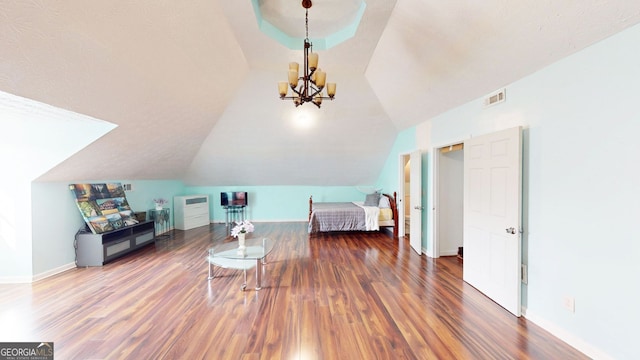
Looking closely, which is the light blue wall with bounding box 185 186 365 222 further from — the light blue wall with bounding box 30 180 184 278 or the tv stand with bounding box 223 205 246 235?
the light blue wall with bounding box 30 180 184 278

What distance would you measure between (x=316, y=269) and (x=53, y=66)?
11.9 feet

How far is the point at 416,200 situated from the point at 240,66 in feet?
12.7

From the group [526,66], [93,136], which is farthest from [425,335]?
[93,136]

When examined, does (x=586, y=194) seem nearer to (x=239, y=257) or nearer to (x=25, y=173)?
(x=239, y=257)

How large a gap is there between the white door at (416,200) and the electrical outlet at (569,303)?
2170 millimetres

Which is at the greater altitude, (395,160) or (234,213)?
(395,160)

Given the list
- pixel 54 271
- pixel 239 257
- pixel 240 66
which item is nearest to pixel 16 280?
pixel 54 271

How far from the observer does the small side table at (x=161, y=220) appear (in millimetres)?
5293

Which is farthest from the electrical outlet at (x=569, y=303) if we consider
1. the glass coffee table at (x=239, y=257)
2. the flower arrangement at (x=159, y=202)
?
the flower arrangement at (x=159, y=202)

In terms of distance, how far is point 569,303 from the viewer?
194 centimetres

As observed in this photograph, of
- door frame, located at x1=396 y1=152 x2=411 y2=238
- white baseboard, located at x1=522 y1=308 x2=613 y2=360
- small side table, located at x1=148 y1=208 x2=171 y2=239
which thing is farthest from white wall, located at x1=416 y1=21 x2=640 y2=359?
small side table, located at x1=148 y1=208 x2=171 y2=239

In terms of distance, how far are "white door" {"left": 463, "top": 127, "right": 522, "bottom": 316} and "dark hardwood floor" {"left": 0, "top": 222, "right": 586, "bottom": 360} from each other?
246 millimetres

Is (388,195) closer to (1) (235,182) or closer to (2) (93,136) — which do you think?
(1) (235,182)

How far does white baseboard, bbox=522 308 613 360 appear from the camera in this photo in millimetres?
1749
